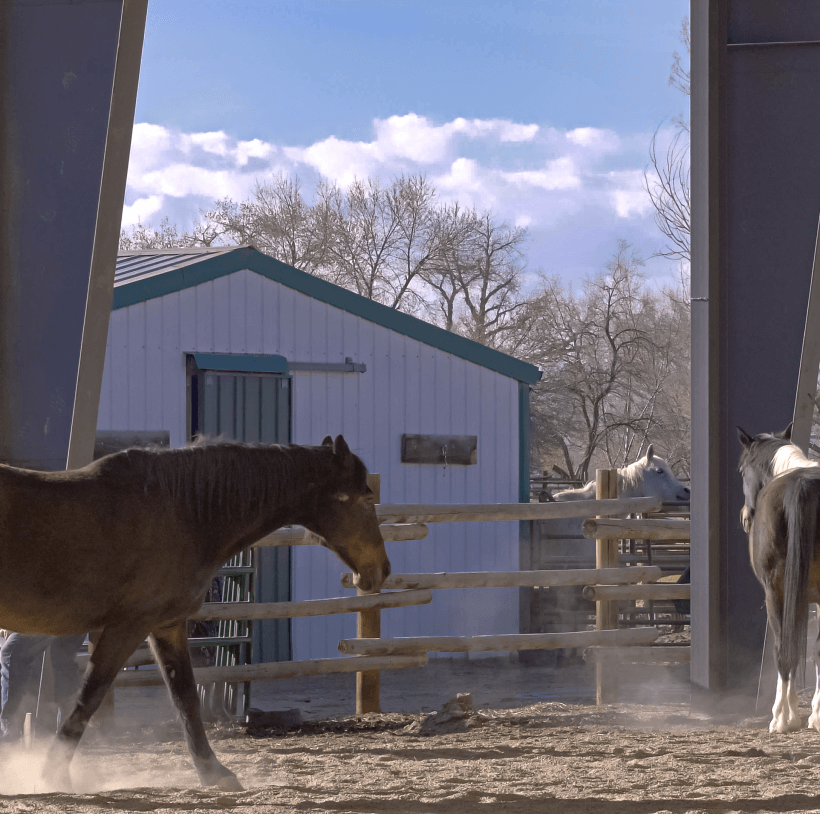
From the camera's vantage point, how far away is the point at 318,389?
29.7 feet

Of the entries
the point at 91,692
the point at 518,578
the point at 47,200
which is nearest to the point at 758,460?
the point at 518,578

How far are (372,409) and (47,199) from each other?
15.1 ft

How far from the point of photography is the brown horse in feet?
11.4

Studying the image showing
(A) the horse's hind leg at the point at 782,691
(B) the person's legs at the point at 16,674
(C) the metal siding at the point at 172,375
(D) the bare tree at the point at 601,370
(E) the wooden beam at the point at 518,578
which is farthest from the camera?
(D) the bare tree at the point at 601,370

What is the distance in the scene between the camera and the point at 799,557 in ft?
15.4

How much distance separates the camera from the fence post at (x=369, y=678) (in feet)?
20.8

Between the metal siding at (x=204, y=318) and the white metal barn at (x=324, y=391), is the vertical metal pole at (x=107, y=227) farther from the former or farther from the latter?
the metal siding at (x=204, y=318)

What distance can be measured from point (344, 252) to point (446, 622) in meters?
20.2

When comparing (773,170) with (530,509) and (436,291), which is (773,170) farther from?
(436,291)

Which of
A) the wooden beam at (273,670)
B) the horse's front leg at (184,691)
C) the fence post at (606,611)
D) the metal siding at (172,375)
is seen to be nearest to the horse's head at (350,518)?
the horse's front leg at (184,691)

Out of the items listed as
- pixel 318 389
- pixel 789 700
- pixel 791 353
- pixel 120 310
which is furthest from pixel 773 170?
pixel 120 310

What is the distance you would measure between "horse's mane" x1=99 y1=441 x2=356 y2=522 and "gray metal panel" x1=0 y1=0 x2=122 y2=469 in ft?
5.12

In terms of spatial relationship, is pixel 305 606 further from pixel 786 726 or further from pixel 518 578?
pixel 786 726

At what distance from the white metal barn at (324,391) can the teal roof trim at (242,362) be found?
12mm
